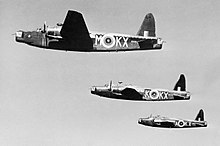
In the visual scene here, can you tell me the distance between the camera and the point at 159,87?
3611 millimetres

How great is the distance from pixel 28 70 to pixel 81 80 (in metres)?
0.42

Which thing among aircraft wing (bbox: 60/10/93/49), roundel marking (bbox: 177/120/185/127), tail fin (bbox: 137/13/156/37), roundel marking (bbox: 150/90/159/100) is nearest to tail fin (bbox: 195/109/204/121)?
roundel marking (bbox: 177/120/185/127)

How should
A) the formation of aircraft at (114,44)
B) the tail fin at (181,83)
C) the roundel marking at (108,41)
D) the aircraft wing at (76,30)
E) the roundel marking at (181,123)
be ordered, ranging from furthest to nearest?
the roundel marking at (181,123), the tail fin at (181,83), the roundel marking at (108,41), the formation of aircraft at (114,44), the aircraft wing at (76,30)

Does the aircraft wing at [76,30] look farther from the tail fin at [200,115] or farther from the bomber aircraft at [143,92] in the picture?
the tail fin at [200,115]

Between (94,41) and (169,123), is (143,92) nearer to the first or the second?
(169,123)

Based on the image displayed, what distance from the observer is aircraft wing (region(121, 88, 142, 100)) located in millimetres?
3609

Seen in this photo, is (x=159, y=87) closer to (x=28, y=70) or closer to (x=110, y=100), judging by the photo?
(x=110, y=100)

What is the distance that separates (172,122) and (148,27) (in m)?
0.82

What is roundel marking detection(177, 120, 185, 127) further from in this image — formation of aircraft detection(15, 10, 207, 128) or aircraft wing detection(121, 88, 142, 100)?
aircraft wing detection(121, 88, 142, 100)

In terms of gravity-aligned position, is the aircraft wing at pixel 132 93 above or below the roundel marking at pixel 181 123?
above

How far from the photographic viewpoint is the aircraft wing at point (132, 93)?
361 cm

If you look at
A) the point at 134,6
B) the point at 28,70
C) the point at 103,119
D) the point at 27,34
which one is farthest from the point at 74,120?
the point at 134,6

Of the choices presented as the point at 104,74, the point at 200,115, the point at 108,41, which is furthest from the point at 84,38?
the point at 200,115

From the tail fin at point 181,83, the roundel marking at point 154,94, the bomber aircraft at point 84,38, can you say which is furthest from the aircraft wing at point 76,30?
the tail fin at point 181,83
